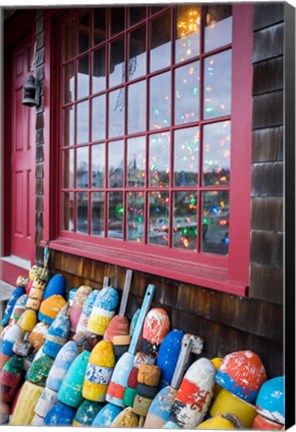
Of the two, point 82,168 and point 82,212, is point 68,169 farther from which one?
point 82,212

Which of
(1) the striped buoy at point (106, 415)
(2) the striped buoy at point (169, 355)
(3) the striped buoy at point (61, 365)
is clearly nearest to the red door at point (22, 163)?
(3) the striped buoy at point (61, 365)

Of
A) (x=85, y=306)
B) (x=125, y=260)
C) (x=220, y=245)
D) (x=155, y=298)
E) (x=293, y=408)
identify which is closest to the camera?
(x=293, y=408)

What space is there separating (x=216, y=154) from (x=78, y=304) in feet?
3.97

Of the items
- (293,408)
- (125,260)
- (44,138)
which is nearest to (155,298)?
(125,260)

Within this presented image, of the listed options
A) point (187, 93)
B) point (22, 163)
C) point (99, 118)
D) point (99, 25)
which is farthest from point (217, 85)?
point (22, 163)

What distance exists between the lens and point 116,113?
234 centimetres

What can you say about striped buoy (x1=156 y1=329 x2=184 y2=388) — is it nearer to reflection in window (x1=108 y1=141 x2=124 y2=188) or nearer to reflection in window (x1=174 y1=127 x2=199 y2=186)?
reflection in window (x1=174 y1=127 x2=199 y2=186)

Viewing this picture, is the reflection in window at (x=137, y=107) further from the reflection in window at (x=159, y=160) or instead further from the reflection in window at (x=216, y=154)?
the reflection in window at (x=216, y=154)

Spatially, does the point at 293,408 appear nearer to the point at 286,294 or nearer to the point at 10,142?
the point at 286,294

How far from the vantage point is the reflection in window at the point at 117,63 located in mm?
2287

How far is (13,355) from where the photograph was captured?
8.49 ft

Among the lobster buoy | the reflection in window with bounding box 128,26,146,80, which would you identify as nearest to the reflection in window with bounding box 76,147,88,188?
the reflection in window with bounding box 128,26,146,80

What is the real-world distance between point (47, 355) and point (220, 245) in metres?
1.25

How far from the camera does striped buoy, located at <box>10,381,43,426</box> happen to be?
7.20 feet
